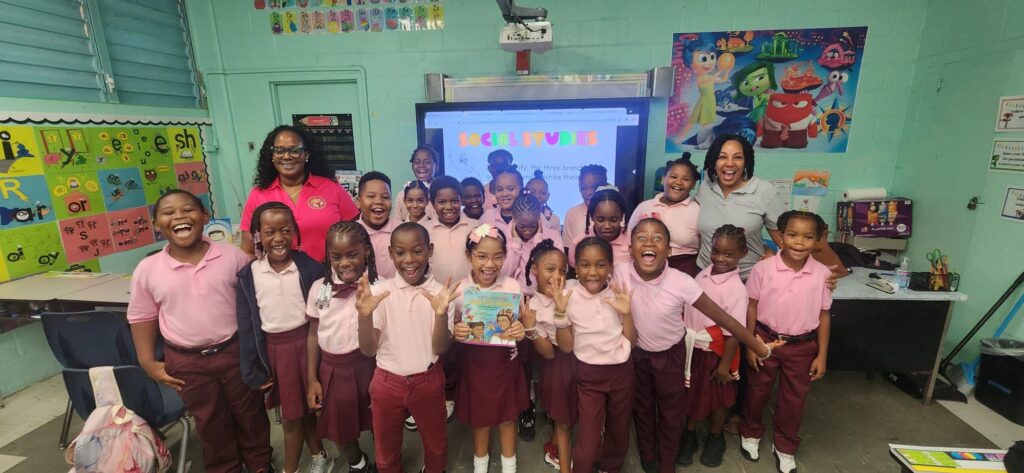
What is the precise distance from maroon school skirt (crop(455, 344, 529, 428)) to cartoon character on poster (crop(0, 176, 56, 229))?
9.96 feet

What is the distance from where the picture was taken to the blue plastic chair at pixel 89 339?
76.5 inches

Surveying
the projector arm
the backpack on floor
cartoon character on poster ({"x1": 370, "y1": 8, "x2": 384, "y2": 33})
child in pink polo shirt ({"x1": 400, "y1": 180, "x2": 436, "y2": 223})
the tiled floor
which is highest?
cartoon character on poster ({"x1": 370, "y1": 8, "x2": 384, "y2": 33})

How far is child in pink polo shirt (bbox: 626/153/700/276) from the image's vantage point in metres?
2.30

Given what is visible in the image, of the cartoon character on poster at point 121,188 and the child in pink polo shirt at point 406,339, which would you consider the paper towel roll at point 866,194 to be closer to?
the child in pink polo shirt at point 406,339

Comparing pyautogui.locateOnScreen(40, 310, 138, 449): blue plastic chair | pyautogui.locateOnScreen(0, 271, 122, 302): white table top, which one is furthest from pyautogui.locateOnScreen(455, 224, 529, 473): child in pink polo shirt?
pyautogui.locateOnScreen(0, 271, 122, 302): white table top

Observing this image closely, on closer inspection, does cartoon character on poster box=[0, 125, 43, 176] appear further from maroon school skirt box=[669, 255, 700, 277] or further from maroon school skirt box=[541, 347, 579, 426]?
maroon school skirt box=[669, 255, 700, 277]

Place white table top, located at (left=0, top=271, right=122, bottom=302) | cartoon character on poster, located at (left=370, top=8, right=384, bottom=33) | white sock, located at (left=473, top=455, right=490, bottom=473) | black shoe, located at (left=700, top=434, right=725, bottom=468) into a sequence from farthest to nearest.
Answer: cartoon character on poster, located at (left=370, top=8, right=384, bottom=33) → white table top, located at (left=0, top=271, right=122, bottom=302) → black shoe, located at (left=700, top=434, right=725, bottom=468) → white sock, located at (left=473, top=455, right=490, bottom=473)

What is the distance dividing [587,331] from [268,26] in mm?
3972

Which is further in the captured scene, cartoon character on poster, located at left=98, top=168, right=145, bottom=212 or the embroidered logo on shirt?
cartoon character on poster, located at left=98, top=168, right=145, bottom=212

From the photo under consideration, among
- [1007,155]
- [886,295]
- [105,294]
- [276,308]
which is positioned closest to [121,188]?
[105,294]

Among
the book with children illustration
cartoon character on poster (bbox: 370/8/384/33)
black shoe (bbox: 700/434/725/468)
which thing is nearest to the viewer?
the book with children illustration

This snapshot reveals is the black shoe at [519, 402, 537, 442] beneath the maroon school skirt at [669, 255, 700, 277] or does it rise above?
beneath

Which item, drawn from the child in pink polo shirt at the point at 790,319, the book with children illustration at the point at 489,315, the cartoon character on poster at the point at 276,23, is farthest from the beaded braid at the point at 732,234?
the cartoon character on poster at the point at 276,23

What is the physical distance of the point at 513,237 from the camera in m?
2.39
